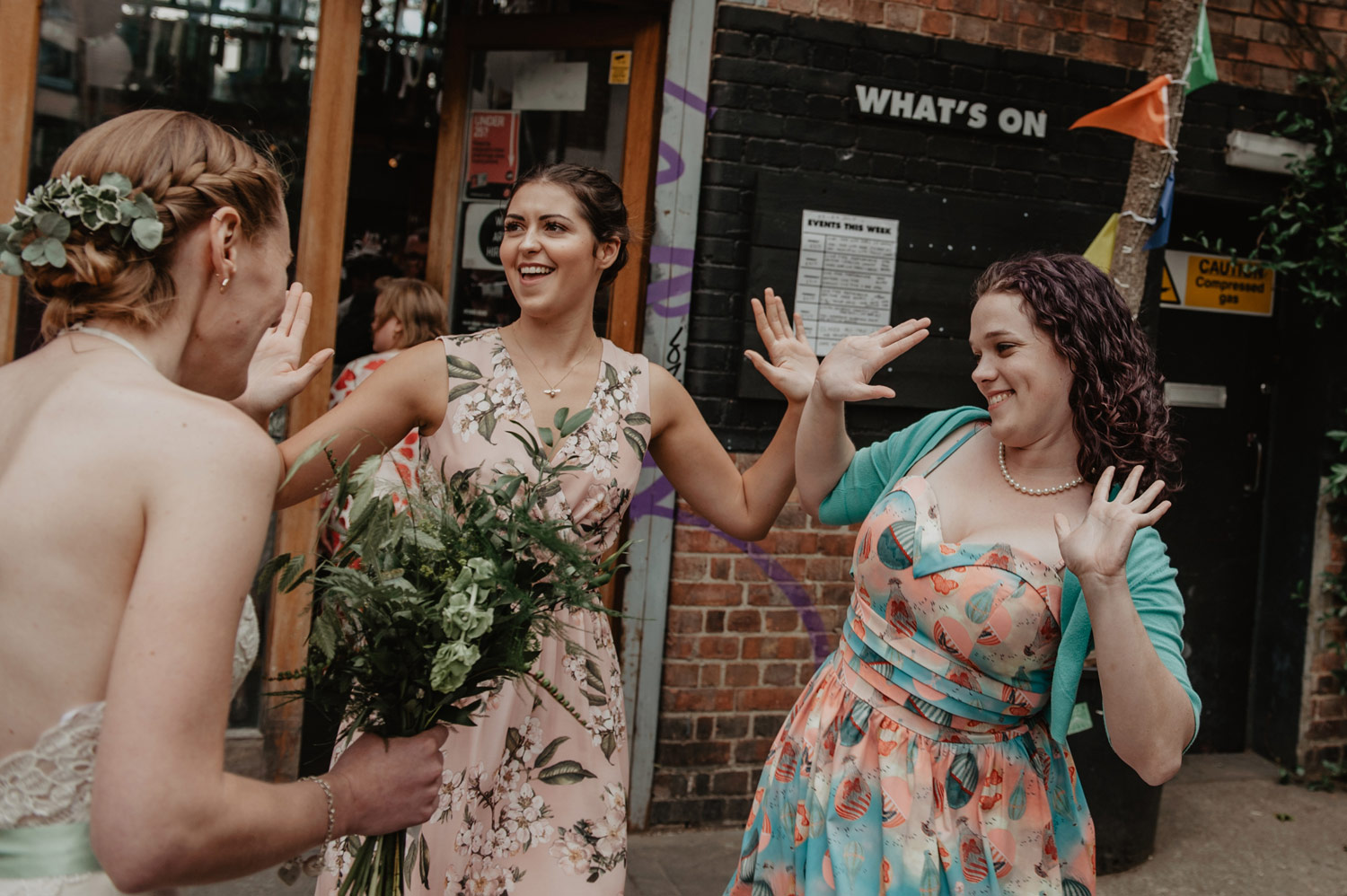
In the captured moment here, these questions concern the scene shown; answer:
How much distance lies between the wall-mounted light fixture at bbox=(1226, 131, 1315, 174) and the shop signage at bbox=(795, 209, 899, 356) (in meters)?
1.73

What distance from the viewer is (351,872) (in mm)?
1934

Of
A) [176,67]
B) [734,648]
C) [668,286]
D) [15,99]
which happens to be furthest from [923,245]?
[15,99]

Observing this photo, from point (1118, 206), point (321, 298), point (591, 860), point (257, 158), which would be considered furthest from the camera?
point (1118, 206)

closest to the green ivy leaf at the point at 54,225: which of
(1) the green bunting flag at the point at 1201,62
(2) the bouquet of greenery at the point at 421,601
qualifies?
(2) the bouquet of greenery at the point at 421,601

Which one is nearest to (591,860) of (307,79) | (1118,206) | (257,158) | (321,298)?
(257,158)

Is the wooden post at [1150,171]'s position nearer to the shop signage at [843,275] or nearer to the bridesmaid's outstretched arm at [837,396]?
the shop signage at [843,275]

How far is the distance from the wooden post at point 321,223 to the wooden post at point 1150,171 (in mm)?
2894

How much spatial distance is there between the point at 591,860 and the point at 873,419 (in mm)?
2732

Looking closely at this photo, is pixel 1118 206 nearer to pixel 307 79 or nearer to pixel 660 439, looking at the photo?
pixel 660 439

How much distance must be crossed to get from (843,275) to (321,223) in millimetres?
2090

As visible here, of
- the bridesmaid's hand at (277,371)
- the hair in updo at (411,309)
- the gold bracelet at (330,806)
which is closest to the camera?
the gold bracelet at (330,806)

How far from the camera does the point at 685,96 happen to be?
4.45 meters

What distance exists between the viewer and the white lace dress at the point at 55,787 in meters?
1.39

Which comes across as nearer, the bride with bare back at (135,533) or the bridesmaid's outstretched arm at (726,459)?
the bride with bare back at (135,533)
